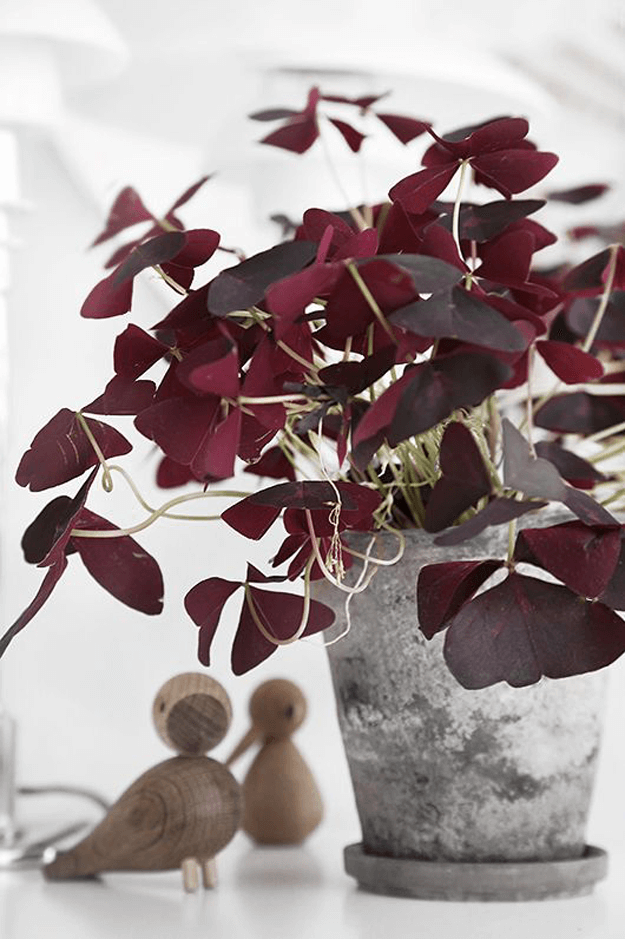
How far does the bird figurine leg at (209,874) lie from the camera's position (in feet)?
2.48

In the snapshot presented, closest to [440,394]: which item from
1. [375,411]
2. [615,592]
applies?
[375,411]

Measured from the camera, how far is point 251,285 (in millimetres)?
526

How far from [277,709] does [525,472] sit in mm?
509

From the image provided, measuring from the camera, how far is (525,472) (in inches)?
18.6

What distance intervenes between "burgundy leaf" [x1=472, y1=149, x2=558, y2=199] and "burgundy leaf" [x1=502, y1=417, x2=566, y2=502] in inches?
6.7

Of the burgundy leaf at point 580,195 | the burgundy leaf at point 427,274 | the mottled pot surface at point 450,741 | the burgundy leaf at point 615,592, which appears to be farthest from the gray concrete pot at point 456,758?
the burgundy leaf at point 580,195

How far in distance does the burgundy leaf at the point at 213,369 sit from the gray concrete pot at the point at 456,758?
18cm

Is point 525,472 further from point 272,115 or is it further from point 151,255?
point 272,115

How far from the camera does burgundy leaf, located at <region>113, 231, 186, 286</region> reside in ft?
1.78

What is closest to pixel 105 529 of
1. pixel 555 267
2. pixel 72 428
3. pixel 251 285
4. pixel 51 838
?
pixel 72 428

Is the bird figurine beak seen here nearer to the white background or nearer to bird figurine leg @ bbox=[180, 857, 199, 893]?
the white background

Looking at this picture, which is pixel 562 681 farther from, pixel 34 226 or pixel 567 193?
pixel 34 226

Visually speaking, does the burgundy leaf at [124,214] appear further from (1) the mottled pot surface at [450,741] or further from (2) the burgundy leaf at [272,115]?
(1) the mottled pot surface at [450,741]

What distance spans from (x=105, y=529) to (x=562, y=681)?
10.3 inches
